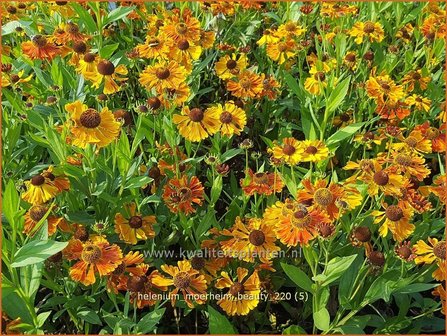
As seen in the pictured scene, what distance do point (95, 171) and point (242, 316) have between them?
0.44 meters

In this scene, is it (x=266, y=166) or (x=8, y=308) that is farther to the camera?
(x=266, y=166)

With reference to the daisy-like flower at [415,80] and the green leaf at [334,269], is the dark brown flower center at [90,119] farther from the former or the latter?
the daisy-like flower at [415,80]

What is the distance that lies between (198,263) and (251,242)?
0.12 meters

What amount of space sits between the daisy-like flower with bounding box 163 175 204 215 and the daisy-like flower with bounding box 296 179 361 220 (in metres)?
0.24

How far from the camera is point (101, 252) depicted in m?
0.99

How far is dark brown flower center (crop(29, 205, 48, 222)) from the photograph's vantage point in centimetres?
103

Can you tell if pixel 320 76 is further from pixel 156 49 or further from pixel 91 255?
pixel 91 255

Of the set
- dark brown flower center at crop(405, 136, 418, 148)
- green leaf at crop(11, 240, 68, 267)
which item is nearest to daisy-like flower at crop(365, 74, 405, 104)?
dark brown flower center at crop(405, 136, 418, 148)

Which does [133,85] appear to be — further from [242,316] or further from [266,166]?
[242,316]

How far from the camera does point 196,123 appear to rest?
129 cm

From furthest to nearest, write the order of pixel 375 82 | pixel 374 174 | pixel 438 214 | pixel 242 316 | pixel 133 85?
pixel 133 85, pixel 375 82, pixel 438 214, pixel 242 316, pixel 374 174

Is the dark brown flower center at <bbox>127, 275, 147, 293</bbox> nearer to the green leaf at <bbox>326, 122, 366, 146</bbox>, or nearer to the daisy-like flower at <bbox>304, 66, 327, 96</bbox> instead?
the green leaf at <bbox>326, 122, 366, 146</bbox>

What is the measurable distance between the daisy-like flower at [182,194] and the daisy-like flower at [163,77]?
0.29m

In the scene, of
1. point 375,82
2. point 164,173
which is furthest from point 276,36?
point 164,173
